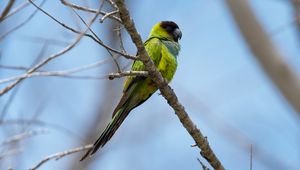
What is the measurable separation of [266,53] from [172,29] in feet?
8.87

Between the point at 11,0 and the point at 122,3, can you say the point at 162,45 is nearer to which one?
the point at 122,3

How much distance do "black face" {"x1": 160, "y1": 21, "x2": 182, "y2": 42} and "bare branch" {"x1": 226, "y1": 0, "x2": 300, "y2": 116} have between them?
96.1 inches

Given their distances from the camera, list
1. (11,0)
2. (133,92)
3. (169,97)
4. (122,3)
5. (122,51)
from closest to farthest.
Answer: (11,0) → (122,3) → (122,51) → (169,97) → (133,92)

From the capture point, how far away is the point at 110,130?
13.7ft

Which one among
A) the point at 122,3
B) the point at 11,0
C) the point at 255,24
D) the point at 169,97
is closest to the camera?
the point at 11,0

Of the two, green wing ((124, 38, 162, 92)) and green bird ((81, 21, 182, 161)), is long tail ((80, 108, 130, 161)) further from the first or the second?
green wing ((124, 38, 162, 92))

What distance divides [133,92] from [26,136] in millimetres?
887

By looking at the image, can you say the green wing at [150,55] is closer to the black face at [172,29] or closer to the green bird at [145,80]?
the green bird at [145,80]

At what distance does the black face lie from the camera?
529cm

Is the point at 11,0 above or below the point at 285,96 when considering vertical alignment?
above

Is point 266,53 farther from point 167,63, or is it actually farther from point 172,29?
point 167,63

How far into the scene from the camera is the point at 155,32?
5.25 m

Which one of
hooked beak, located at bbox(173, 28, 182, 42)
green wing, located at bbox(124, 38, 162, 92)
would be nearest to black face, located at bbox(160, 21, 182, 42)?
hooked beak, located at bbox(173, 28, 182, 42)

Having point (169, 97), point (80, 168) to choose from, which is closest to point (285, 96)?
point (80, 168)
